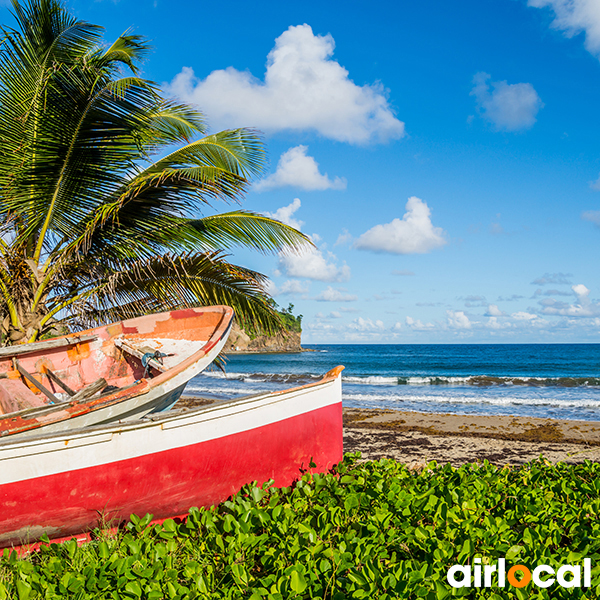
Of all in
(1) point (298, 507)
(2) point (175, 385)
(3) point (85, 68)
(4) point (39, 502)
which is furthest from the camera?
→ (3) point (85, 68)

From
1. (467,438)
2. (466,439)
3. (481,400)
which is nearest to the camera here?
(466,439)

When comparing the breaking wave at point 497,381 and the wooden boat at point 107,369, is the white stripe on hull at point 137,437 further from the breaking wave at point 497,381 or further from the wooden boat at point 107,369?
the breaking wave at point 497,381

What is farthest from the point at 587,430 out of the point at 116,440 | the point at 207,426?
the point at 116,440

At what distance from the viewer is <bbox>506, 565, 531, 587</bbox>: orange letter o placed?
243cm

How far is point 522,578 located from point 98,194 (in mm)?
7019

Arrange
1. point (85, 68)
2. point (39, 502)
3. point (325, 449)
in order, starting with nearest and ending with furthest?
point (39, 502) → point (325, 449) → point (85, 68)

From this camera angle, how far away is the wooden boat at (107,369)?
166 inches

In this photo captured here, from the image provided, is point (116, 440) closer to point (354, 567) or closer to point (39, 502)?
point (39, 502)

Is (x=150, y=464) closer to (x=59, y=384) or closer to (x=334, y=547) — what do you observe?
(x=334, y=547)

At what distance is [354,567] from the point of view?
2.61 m

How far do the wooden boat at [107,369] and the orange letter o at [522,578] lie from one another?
3.26 m

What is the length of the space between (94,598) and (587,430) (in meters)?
10.6

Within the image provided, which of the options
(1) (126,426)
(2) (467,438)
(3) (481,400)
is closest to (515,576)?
(1) (126,426)

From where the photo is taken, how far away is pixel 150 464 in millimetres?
3465
